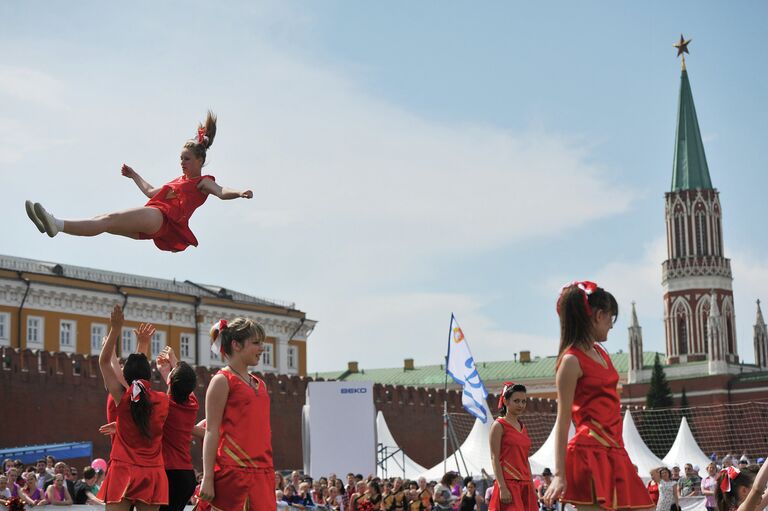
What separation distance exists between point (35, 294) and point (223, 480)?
53725 mm

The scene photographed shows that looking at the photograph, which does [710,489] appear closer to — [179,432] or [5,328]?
[179,432]

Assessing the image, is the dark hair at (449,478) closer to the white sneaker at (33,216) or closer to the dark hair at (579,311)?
the white sneaker at (33,216)

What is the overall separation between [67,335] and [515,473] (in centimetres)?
5227

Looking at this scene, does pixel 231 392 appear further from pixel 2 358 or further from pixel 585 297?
pixel 2 358

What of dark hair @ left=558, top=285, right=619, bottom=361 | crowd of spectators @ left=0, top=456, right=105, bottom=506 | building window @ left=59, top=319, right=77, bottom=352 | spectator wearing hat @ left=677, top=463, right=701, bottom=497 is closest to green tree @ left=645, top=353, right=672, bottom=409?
building window @ left=59, top=319, right=77, bottom=352

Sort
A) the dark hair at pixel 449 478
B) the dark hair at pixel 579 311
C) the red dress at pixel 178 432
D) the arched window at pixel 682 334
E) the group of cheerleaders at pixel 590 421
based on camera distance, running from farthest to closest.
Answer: the arched window at pixel 682 334, the dark hair at pixel 449 478, the red dress at pixel 178 432, the dark hair at pixel 579 311, the group of cheerleaders at pixel 590 421

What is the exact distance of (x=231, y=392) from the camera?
7434mm

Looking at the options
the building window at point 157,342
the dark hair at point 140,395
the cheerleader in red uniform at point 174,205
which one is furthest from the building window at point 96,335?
the dark hair at point 140,395

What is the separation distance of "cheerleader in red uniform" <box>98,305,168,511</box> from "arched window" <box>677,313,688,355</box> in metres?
95.4

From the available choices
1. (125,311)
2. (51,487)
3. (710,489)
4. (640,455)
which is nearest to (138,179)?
(51,487)

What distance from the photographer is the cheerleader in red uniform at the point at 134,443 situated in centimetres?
840

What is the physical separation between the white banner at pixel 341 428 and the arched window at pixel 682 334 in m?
78.3

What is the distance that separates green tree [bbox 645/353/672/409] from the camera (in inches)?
3290

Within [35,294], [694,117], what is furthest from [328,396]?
[694,117]
